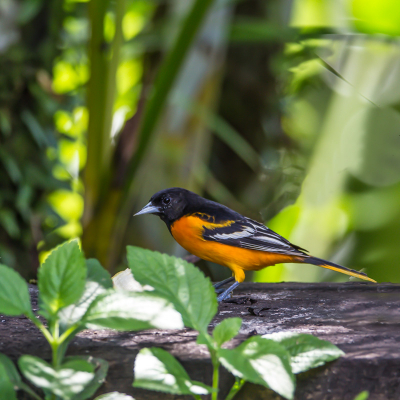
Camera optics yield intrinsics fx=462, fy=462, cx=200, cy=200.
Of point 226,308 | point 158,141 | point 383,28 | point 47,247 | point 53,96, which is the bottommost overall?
point 47,247

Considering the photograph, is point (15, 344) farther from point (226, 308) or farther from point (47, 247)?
point (47, 247)

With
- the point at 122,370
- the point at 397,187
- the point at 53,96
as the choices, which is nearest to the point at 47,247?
the point at 53,96

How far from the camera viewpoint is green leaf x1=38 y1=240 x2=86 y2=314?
486 mm

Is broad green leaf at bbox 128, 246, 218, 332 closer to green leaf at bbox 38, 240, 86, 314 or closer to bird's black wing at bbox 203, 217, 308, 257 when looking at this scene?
green leaf at bbox 38, 240, 86, 314

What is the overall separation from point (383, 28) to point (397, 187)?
79cm

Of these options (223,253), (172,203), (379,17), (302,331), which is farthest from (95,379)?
(379,17)

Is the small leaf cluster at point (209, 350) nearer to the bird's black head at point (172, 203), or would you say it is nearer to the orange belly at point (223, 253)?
the orange belly at point (223, 253)

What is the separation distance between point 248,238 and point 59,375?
1.17m

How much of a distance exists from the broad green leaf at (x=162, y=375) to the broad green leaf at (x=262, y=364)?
0.04 m

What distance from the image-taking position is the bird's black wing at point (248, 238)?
1.53 m

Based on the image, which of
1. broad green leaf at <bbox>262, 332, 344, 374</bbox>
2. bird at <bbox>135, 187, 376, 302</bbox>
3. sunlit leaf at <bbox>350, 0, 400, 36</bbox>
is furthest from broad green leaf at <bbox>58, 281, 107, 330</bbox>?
sunlit leaf at <bbox>350, 0, 400, 36</bbox>

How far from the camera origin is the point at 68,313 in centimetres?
51

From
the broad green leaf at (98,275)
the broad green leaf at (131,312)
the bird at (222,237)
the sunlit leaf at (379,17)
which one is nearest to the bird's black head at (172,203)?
the bird at (222,237)

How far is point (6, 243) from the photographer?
2.17m
